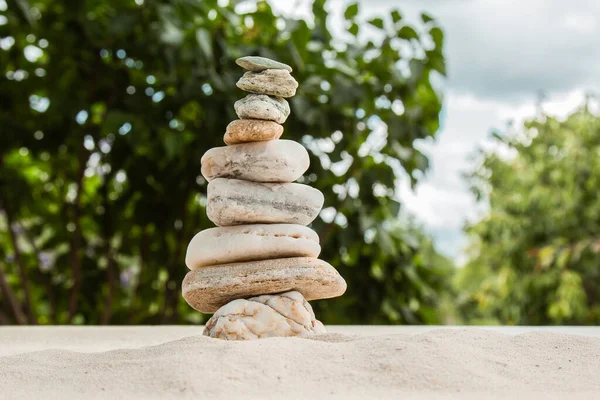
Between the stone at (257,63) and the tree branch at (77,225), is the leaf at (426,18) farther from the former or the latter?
the tree branch at (77,225)

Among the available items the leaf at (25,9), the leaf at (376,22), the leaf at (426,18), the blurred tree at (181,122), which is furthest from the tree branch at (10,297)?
the leaf at (426,18)

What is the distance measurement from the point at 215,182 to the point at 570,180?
1018cm

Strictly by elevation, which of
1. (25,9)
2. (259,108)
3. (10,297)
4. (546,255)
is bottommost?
(546,255)

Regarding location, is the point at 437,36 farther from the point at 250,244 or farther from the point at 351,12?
the point at 250,244

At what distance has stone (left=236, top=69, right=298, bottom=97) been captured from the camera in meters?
2.21

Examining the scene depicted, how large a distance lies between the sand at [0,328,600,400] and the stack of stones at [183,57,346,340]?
250 millimetres

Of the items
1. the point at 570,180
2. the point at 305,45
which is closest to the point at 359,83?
the point at 305,45

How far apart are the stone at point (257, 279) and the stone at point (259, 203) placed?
13cm

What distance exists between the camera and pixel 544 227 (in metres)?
11.8

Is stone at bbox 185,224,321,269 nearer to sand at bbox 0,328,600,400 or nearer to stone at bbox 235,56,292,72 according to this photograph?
sand at bbox 0,328,600,400

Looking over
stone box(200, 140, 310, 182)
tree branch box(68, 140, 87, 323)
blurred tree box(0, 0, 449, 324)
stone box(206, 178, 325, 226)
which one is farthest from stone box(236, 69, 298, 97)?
tree branch box(68, 140, 87, 323)

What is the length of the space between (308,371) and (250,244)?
0.63 meters

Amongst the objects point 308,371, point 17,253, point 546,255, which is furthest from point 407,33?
point 546,255

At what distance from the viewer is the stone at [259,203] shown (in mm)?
2154
